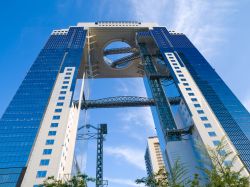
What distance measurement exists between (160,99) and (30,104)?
31.6 meters

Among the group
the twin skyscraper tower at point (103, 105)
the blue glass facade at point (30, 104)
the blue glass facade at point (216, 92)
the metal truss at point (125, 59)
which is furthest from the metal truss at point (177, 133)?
the metal truss at point (125, 59)

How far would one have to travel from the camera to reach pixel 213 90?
57.5 meters

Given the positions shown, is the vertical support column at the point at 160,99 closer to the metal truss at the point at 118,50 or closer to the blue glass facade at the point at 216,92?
the blue glass facade at the point at 216,92

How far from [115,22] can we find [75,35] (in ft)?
50.4

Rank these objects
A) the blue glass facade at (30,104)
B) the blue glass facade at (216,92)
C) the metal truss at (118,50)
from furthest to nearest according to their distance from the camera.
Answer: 1. the metal truss at (118,50)
2. the blue glass facade at (216,92)
3. the blue glass facade at (30,104)

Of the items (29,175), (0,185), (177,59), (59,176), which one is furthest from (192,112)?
(0,185)

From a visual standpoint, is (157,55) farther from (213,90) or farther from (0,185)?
(0,185)

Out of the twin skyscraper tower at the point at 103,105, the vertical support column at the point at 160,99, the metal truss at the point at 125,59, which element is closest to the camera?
the twin skyscraper tower at the point at 103,105

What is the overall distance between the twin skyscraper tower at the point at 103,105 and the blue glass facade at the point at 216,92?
0.18 metres

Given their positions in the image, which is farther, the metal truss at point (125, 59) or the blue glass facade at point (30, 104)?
the metal truss at point (125, 59)

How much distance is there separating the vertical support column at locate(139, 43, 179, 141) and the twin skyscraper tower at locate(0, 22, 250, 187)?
22 centimetres

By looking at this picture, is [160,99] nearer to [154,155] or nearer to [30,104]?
[30,104]

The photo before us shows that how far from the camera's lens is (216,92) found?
57.0 metres

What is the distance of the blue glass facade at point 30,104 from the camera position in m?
40.1
